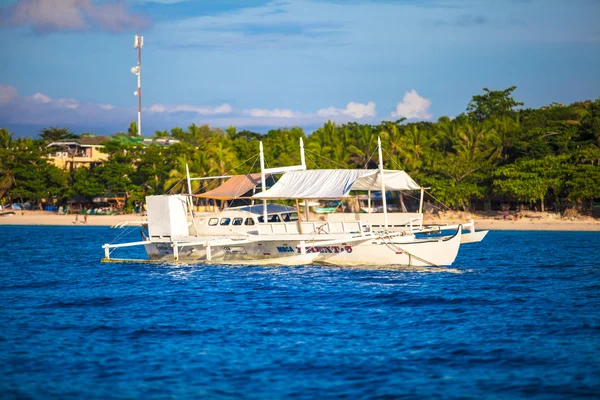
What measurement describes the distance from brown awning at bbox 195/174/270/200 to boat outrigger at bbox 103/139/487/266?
0.32ft

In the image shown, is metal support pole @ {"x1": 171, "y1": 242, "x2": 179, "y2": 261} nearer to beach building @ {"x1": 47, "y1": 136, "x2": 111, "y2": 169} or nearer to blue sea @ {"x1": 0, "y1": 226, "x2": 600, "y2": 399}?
blue sea @ {"x1": 0, "y1": 226, "x2": 600, "y2": 399}

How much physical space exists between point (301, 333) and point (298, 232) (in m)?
13.4

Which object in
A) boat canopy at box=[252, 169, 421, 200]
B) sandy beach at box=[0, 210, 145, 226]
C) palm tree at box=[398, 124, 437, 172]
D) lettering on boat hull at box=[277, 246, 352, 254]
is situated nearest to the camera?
lettering on boat hull at box=[277, 246, 352, 254]

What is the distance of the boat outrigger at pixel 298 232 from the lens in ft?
99.1

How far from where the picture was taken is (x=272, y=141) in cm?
9725

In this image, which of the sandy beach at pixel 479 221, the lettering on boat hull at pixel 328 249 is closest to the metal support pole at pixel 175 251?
the lettering on boat hull at pixel 328 249

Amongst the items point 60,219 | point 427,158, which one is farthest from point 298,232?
point 60,219

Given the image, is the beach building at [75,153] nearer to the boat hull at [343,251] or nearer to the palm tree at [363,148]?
the palm tree at [363,148]

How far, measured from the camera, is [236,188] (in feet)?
125

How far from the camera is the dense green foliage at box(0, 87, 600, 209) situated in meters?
67.8

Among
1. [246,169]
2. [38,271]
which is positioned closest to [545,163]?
[246,169]

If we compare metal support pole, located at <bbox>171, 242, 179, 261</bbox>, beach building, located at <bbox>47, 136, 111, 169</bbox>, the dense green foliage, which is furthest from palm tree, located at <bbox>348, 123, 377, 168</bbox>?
metal support pole, located at <bbox>171, 242, 179, 261</bbox>

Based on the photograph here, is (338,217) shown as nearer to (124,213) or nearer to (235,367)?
(235,367)

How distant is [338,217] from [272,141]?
63.5 m
